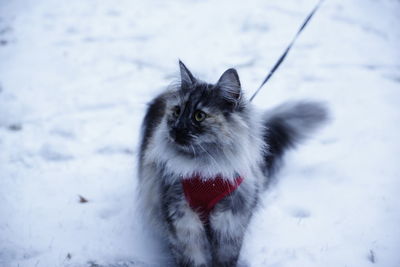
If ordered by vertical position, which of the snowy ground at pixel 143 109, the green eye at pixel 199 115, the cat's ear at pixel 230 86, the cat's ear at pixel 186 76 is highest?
the cat's ear at pixel 230 86

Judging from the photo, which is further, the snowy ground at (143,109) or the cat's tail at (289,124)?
the cat's tail at (289,124)

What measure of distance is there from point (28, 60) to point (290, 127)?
3278 millimetres

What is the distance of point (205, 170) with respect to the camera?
1.71 meters

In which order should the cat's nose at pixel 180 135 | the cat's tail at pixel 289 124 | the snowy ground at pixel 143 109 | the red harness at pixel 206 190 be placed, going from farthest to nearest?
1. the cat's tail at pixel 289 124
2. the snowy ground at pixel 143 109
3. the red harness at pixel 206 190
4. the cat's nose at pixel 180 135

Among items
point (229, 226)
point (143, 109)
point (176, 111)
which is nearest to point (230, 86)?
point (176, 111)

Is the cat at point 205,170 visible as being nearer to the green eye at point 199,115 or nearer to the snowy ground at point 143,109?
the green eye at point 199,115

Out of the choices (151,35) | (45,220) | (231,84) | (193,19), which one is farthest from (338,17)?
(45,220)

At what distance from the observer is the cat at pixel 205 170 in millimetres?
1673

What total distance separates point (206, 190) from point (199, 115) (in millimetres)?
408

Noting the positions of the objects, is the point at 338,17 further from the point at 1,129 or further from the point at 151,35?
the point at 1,129

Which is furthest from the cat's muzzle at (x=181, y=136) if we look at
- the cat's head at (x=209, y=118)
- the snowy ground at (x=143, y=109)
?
the snowy ground at (x=143, y=109)

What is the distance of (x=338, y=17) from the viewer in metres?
4.71

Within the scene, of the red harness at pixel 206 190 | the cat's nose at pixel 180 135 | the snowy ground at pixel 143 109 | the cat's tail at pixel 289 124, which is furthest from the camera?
the cat's tail at pixel 289 124

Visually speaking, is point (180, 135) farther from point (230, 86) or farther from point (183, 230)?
point (183, 230)
